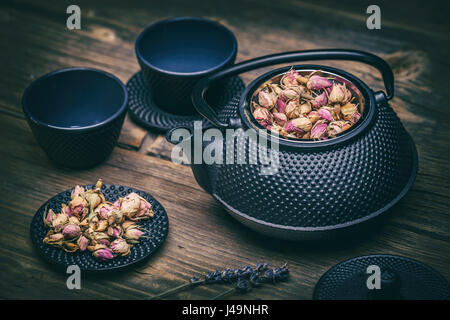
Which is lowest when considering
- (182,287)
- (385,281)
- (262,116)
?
(182,287)

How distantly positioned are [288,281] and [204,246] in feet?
0.50

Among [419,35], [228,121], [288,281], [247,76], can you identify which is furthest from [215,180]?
[419,35]

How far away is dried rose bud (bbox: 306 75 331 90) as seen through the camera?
962 millimetres

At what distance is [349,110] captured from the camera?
3.05ft

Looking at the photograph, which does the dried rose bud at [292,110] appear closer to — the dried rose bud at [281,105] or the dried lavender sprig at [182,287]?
the dried rose bud at [281,105]

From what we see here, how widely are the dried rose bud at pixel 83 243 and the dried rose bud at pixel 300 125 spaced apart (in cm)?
37

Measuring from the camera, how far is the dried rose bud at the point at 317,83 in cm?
96

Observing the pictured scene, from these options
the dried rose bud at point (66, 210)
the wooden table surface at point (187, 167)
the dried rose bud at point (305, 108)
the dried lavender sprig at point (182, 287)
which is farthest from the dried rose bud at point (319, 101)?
the dried rose bud at point (66, 210)

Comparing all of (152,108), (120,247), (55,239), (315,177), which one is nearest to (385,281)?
(315,177)

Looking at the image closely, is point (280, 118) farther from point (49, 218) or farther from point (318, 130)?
point (49, 218)

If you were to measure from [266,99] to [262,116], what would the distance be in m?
0.03

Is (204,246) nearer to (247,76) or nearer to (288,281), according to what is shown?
(288,281)

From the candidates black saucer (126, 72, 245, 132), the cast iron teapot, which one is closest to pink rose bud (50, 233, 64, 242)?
the cast iron teapot

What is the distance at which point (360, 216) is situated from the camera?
0.89m
